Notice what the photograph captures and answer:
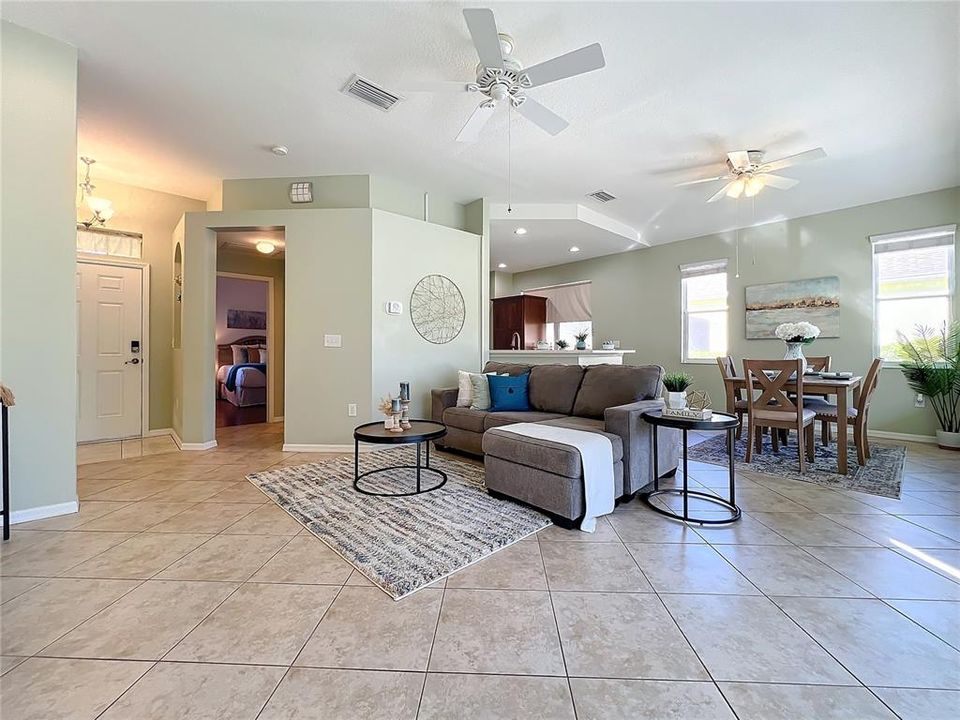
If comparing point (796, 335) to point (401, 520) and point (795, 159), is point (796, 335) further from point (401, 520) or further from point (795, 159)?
point (401, 520)

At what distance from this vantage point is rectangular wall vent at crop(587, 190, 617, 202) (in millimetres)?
4797

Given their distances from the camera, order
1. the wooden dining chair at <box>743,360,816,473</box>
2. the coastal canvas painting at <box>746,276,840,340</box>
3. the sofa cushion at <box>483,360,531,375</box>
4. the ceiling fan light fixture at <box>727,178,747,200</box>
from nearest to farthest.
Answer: the wooden dining chair at <box>743,360,816,473</box>
the ceiling fan light fixture at <box>727,178,747,200</box>
the sofa cushion at <box>483,360,531,375</box>
the coastal canvas painting at <box>746,276,840,340</box>

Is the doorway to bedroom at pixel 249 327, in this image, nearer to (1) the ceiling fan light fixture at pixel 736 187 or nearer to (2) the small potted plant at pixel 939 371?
(1) the ceiling fan light fixture at pixel 736 187

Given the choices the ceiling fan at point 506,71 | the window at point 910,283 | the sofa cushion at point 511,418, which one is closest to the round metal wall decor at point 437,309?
the sofa cushion at point 511,418

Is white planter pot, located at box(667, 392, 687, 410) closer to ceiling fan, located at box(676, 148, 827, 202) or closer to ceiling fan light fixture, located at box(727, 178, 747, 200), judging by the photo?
ceiling fan, located at box(676, 148, 827, 202)

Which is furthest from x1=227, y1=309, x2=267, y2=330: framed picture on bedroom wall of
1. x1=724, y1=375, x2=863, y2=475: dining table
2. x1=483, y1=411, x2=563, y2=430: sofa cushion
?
x1=724, y1=375, x2=863, y2=475: dining table

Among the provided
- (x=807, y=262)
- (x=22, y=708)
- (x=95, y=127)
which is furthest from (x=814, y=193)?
(x=95, y=127)

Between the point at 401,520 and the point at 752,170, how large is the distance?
428cm

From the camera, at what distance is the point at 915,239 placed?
4.67 metres

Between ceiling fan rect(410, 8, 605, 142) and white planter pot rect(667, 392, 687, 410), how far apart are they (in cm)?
198

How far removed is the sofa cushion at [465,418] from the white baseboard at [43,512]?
2665 millimetres

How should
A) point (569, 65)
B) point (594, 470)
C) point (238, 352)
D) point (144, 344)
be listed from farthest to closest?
point (238, 352) → point (144, 344) → point (594, 470) → point (569, 65)

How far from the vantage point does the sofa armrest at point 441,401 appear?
417 cm

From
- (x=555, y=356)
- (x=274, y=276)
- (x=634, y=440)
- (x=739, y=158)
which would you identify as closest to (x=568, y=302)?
(x=555, y=356)
